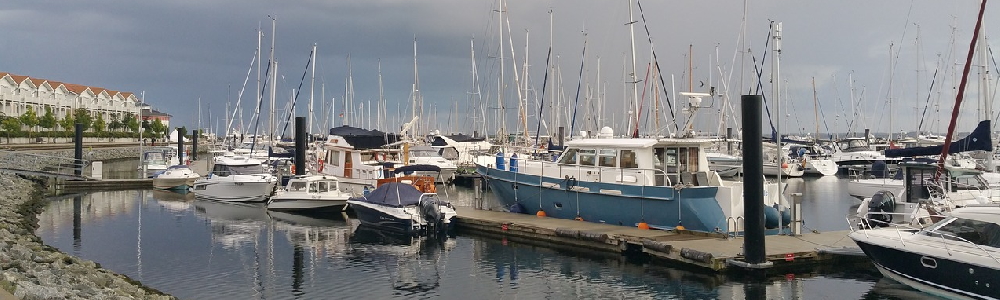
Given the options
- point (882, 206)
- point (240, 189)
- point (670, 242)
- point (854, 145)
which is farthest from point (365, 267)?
point (854, 145)

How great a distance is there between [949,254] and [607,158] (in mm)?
10924

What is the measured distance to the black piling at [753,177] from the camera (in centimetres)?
1736

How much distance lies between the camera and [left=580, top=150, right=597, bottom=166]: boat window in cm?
2505

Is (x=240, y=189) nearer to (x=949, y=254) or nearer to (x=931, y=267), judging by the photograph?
(x=931, y=267)

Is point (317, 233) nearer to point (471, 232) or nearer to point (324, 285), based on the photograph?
point (471, 232)

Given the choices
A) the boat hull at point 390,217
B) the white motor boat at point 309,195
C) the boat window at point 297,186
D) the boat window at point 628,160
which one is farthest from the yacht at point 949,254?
the boat window at point 297,186

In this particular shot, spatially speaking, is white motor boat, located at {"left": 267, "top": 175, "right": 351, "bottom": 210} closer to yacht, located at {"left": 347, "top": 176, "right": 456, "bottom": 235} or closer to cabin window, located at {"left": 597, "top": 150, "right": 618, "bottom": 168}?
yacht, located at {"left": 347, "top": 176, "right": 456, "bottom": 235}

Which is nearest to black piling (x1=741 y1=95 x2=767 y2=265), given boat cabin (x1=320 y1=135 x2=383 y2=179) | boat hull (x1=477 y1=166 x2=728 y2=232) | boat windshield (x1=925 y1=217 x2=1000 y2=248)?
boat windshield (x1=925 y1=217 x2=1000 y2=248)

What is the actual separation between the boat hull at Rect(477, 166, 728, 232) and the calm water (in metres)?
2.26

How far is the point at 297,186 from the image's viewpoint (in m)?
32.6

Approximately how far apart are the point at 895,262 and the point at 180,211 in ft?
93.9

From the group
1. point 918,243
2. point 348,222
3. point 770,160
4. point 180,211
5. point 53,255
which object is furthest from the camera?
point 770,160

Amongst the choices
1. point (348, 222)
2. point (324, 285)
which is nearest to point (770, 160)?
point (348, 222)

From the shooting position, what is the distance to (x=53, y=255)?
61.4 ft
